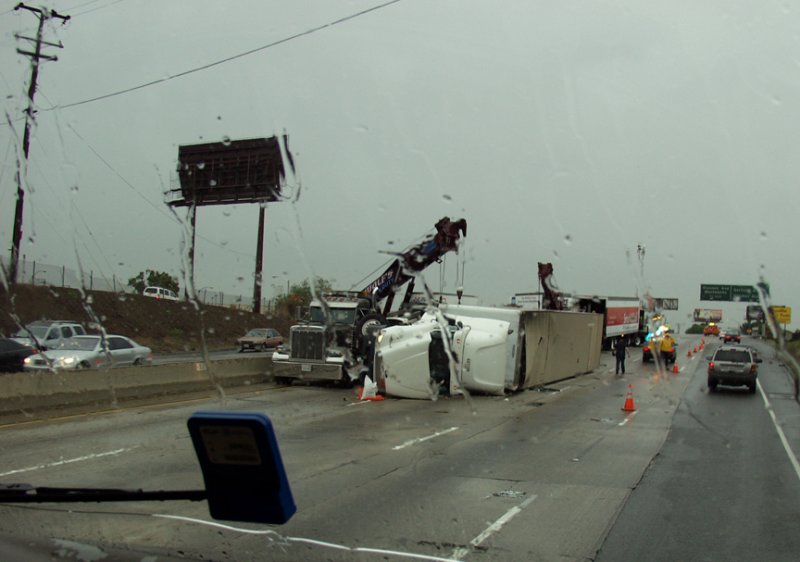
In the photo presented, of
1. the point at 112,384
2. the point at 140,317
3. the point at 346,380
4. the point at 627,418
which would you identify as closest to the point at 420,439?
the point at 627,418

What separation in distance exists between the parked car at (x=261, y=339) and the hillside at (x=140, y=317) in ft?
0.84

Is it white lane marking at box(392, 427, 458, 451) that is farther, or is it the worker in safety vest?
the worker in safety vest

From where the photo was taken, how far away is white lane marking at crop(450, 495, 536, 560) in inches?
244

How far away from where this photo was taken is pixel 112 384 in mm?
16906

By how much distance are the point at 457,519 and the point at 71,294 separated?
1604 inches

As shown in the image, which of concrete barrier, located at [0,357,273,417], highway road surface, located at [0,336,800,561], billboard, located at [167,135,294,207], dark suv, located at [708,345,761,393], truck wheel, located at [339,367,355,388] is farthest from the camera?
dark suv, located at [708,345,761,393]

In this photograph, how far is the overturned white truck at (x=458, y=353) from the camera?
19.6 metres

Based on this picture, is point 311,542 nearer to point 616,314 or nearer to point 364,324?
point 364,324

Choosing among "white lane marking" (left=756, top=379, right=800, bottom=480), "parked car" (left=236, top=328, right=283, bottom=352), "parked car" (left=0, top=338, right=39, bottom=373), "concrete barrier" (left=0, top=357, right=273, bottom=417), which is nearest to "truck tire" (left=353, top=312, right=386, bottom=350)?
"concrete barrier" (left=0, top=357, right=273, bottom=417)

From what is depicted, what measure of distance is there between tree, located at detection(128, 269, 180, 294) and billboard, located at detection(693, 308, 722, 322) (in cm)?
2427

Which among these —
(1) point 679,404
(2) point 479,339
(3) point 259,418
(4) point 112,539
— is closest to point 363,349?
(2) point 479,339

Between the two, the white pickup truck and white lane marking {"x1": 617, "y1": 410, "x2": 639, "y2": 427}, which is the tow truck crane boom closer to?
the white pickup truck

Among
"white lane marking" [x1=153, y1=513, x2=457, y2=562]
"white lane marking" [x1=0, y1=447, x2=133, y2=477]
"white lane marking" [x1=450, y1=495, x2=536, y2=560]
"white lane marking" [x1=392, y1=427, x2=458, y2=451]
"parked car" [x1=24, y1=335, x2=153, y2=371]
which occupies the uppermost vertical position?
"parked car" [x1=24, y1=335, x2=153, y2=371]

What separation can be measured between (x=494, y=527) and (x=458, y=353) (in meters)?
13.4
